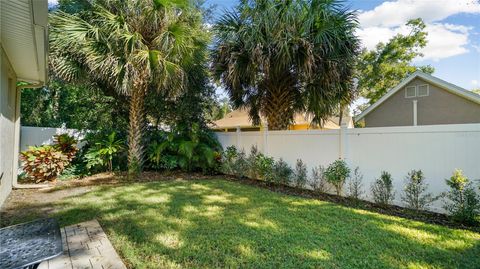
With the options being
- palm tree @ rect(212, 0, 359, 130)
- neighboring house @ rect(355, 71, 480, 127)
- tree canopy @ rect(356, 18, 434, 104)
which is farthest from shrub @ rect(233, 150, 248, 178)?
tree canopy @ rect(356, 18, 434, 104)

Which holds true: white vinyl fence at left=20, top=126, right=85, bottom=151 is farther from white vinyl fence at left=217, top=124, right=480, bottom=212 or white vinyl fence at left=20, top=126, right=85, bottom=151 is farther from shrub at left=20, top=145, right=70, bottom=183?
white vinyl fence at left=217, top=124, right=480, bottom=212

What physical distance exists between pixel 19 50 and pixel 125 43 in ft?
9.02

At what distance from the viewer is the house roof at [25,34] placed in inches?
103

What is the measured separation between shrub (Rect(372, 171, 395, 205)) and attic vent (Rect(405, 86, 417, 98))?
882cm

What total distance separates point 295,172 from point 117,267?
16.1 ft

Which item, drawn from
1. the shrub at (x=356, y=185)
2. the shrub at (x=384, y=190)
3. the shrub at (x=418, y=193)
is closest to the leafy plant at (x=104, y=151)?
the shrub at (x=356, y=185)

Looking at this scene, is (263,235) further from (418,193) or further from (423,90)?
(423,90)

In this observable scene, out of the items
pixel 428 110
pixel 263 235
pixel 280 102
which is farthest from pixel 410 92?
pixel 263 235

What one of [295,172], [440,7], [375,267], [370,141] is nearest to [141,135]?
[295,172]

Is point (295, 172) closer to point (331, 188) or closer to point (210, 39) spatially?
point (331, 188)

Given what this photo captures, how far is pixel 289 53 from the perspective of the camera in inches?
247

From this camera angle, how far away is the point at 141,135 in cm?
789

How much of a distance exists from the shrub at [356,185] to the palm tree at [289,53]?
92.6 inches

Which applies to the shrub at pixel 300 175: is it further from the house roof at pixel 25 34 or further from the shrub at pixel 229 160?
the house roof at pixel 25 34
